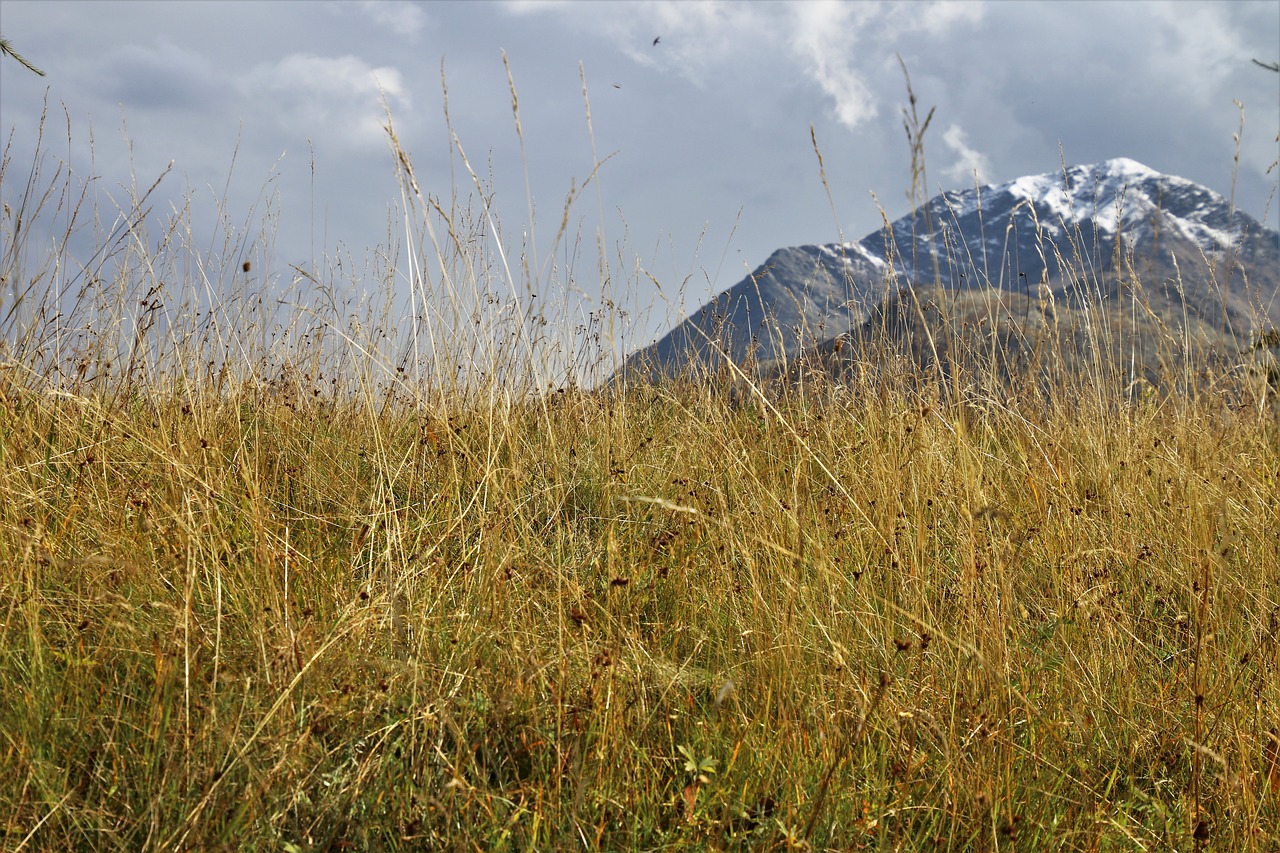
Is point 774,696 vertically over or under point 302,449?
under

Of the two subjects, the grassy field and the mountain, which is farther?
the mountain

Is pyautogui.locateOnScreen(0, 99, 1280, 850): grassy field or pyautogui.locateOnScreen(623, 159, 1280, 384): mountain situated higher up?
pyautogui.locateOnScreen(623, 159, 1280, 384): mountain

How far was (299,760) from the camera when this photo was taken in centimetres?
132

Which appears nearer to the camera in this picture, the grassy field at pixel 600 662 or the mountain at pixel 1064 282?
the grassy field at pixel 600 662

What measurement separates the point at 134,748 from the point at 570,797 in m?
0.75

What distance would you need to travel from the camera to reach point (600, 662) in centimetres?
149

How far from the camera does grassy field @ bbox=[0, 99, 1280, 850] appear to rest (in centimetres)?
134

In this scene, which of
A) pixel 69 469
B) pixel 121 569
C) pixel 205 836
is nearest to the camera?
pixel 205 836

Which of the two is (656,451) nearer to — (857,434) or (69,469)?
(857,434)

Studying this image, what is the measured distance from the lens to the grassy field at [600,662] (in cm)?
134

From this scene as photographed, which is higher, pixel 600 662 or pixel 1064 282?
pixel 1064 282

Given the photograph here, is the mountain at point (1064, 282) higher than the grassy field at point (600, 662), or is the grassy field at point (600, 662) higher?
the mountain at point (1064, 282)

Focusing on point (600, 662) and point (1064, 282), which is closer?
point (600, 662)

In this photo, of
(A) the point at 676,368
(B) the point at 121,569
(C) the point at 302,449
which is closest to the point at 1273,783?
(B) the point at 121,569
